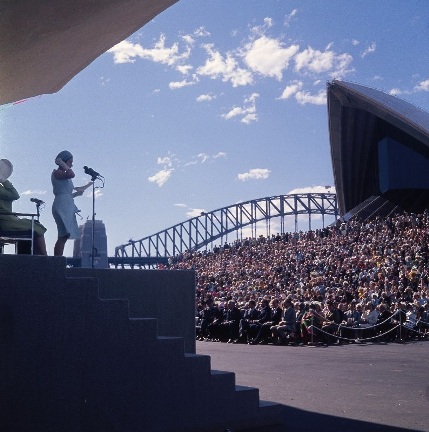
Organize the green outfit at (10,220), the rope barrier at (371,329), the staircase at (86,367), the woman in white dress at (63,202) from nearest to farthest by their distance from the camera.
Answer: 1. the staircase at (86,367)
2. the green outfit at (10,220)
3. the woman in white dress at (63,202)
4. the rope barrier at (371,329)

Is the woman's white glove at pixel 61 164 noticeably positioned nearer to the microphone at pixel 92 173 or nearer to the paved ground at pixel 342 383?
the microphone at pixel 92 173

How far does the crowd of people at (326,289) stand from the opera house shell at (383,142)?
1100cm

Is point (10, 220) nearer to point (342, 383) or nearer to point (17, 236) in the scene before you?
point (17, 236)

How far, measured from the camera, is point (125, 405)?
5512 mm

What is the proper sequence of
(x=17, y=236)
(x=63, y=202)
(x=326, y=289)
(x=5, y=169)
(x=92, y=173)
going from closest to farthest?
(x=17, y=236) → (x=5, y=169) → (x=63, y=202) → (x=92, y=173) → (x=326, y=289)

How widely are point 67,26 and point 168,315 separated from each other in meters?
3.16

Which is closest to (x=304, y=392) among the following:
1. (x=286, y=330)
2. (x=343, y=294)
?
(x=286, y=330)

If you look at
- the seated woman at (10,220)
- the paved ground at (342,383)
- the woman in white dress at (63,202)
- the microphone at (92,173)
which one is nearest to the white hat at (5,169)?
the seated woman at (10,220)

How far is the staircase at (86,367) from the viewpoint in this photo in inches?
198

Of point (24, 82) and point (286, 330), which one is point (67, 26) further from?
point (286, 330)

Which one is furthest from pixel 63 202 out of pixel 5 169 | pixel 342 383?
pixel 342 383

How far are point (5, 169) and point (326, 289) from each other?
17428mm

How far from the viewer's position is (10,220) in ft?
21.1

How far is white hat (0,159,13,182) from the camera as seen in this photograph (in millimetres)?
6492
